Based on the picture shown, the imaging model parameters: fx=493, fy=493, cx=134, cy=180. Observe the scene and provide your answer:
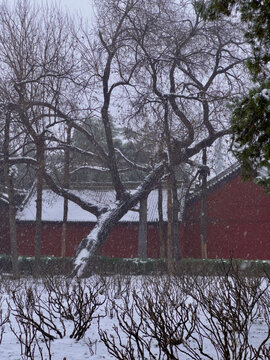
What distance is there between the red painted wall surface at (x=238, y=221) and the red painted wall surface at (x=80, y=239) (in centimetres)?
373

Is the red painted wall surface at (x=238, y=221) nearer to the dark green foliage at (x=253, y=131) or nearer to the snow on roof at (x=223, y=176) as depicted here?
the snow on roof at (x=223, y=176)

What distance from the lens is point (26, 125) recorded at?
1948cm

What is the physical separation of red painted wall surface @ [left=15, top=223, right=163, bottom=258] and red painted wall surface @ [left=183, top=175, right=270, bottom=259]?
12.2 ft

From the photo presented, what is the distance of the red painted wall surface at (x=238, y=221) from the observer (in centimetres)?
2717

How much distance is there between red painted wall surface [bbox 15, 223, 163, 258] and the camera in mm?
30125

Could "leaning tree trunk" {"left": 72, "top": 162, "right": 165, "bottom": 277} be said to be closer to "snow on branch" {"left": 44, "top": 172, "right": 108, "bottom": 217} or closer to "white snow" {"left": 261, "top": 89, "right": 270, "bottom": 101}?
"snow on branch" {"left": 44, "top": 172, "right": 108, "bottom": 217}

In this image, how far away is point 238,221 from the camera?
27.9 m

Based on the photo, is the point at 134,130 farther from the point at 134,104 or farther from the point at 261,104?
the point at 261,104

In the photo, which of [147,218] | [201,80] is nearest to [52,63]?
[201,80]

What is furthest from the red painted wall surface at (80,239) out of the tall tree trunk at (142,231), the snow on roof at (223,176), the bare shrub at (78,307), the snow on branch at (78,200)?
the bare shrub at (78,307)

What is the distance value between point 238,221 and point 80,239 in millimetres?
9794

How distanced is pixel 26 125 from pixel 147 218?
12559 millimetres

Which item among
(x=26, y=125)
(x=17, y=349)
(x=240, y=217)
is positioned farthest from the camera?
(x=240, y=217)

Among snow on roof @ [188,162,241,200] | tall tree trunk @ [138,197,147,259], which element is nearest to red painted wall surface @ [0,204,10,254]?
tall tree trunk @ [138,197,147,259]
